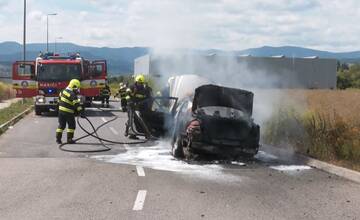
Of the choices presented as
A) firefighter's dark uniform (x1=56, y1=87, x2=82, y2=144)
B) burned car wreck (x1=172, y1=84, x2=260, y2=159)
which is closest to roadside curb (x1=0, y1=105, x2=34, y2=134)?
firefighter's dark uniform (x1=56, y1=87, x2=82, y2=144)

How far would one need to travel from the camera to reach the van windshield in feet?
85.2

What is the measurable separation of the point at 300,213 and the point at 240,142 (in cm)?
487

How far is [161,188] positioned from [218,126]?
349cm

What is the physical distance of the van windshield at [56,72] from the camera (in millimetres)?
25969

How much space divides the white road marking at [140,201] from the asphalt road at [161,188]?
0.01 m

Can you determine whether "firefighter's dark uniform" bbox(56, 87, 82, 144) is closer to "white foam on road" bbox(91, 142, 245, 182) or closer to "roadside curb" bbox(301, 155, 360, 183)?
"white foam on road" bbox(91, 142, 245, 182)

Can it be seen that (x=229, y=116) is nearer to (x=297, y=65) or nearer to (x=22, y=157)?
(x=22, y=157)

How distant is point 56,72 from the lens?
2616 cm

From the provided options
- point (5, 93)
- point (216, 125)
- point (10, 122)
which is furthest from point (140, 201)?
point (5, 93)

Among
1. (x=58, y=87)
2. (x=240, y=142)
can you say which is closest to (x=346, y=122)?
(x=240, y=142)

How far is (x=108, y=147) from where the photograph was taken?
14836 millimetres

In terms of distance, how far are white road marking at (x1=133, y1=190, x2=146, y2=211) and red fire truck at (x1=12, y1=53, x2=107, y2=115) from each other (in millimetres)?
17647

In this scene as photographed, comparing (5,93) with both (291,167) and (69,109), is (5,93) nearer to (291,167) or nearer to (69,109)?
(69,109)

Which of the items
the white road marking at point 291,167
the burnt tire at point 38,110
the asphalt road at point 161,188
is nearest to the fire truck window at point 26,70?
the burnt tire at point 38,110
